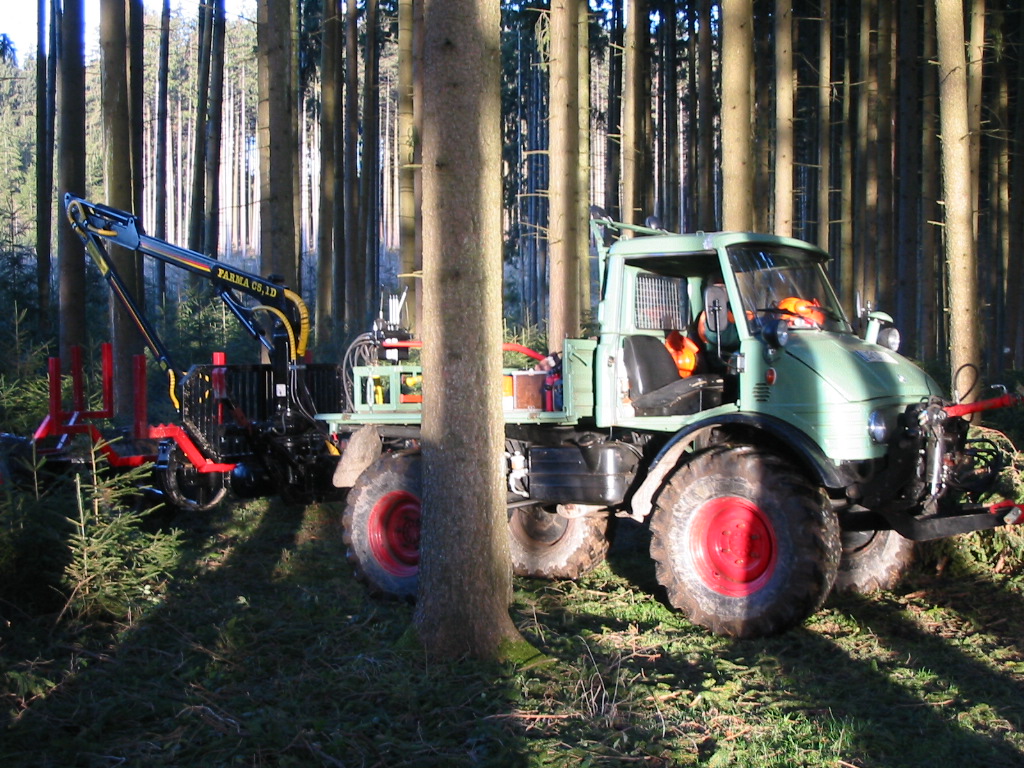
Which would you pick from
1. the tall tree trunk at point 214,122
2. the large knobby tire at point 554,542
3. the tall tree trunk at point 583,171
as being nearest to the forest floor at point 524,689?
the large knobby tire at point 554,542

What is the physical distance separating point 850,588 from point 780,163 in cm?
880

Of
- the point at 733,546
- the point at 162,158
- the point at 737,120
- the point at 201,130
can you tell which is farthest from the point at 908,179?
the point at 162,158

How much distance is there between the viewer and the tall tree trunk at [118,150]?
12898 millimetres

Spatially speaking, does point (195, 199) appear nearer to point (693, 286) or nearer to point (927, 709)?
point (693, 286)

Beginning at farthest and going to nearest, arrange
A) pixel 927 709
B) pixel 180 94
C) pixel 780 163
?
pixel 180 94 < pixel 780 163 < pixel 927 709

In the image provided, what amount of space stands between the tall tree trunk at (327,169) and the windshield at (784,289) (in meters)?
13.4

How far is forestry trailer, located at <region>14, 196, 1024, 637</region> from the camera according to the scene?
6461 mm

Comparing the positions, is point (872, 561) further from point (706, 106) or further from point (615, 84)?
point (615, 84)

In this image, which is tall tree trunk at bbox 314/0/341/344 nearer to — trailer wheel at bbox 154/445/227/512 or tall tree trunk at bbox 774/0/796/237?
tall tree trunk at bbox 774/0/796/237

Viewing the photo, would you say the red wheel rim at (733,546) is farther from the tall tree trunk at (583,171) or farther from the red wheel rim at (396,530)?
the tall tree trunk at (583,171)

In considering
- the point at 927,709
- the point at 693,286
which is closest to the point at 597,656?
the point at 927,709

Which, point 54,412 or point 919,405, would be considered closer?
point 919,405

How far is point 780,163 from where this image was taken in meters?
14.8

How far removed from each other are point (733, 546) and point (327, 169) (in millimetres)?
17987
